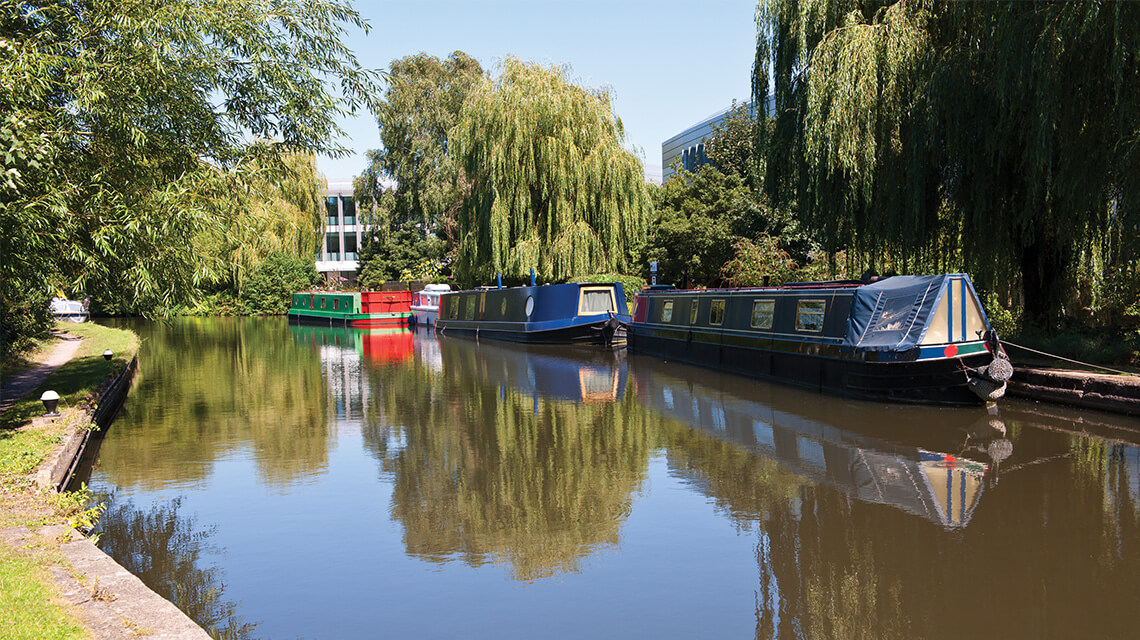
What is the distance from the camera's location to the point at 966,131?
13633 mm

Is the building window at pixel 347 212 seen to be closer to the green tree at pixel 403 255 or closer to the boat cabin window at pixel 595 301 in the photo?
the green tree at pixel 403 255

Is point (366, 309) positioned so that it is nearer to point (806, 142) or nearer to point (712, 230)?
point (712, 230)

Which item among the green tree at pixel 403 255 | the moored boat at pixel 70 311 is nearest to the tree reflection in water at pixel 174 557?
the moored boat at pixel 70 311

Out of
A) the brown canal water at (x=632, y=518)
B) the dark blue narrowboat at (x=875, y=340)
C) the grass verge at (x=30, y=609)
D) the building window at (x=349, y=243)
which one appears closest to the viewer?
the grass verge at (x=30, y=609)

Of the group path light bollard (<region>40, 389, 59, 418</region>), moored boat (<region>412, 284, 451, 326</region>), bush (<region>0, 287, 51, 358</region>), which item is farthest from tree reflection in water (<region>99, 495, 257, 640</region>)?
moored boat (<region>412, 284, 451, 326</region>)

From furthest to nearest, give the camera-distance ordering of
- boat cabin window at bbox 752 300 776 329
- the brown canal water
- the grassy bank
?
boat cabin window at bbox 752 300 776 329
the brown canal water
the grassy bank

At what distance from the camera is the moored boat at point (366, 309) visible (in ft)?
135

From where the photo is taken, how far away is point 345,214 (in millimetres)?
68312

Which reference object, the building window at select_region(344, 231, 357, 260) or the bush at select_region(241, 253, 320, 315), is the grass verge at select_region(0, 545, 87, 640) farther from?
the building window at select_region(344, 231, 357, 260)

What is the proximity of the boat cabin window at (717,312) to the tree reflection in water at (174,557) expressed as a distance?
41.6 ft

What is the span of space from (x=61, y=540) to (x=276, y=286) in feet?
157

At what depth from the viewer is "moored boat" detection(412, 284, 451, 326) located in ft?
123

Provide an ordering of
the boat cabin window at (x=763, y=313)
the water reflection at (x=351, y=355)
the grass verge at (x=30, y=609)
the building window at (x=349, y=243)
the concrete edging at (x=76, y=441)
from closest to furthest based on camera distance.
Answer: the grass verge at (x=30, y=609), the concrete edging at (x=76, y=441), the water reflection at (x=351, y=355), the boat cabin window at (x=763, y=313), the building window at (x=349, y=243)

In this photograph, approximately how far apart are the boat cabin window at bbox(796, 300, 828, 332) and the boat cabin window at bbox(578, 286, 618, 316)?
1011 cm
